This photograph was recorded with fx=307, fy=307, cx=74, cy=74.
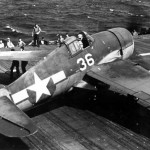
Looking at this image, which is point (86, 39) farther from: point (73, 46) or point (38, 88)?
point (38, 88)

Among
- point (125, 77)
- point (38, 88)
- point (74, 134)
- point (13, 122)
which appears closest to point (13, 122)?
point (13, 122)

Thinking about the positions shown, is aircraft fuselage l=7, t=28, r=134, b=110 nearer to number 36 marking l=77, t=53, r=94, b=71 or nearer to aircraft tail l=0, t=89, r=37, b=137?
number 36 marking l=77, t=53, r=94, b=71

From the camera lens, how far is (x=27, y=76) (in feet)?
41.3

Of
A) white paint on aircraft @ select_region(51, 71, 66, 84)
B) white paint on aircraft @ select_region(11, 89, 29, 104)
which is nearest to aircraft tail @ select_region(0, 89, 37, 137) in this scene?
white paint on aircraft @ select_region(11, 89, 29, 104)

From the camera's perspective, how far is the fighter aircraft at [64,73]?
10516 mm

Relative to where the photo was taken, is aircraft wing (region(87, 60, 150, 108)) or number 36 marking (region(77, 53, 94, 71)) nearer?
aircraft wing (region(87, 60, 150, 108))

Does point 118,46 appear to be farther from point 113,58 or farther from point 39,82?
point 39,82

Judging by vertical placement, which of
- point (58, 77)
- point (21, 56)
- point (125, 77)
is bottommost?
point (125, 77)

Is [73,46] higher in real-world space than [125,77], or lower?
higher

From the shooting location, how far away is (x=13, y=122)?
32.3 feet

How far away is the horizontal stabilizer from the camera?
30.6 feet

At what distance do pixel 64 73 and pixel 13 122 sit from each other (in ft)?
14.3

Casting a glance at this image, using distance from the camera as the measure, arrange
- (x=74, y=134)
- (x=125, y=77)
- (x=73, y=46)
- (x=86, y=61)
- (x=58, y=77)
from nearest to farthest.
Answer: (x=74, y=134) < (x=58, y=77) < (x=73, y=46) < (x=125, y=77) < (x=86, y=61)

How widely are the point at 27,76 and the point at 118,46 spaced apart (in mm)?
5950
